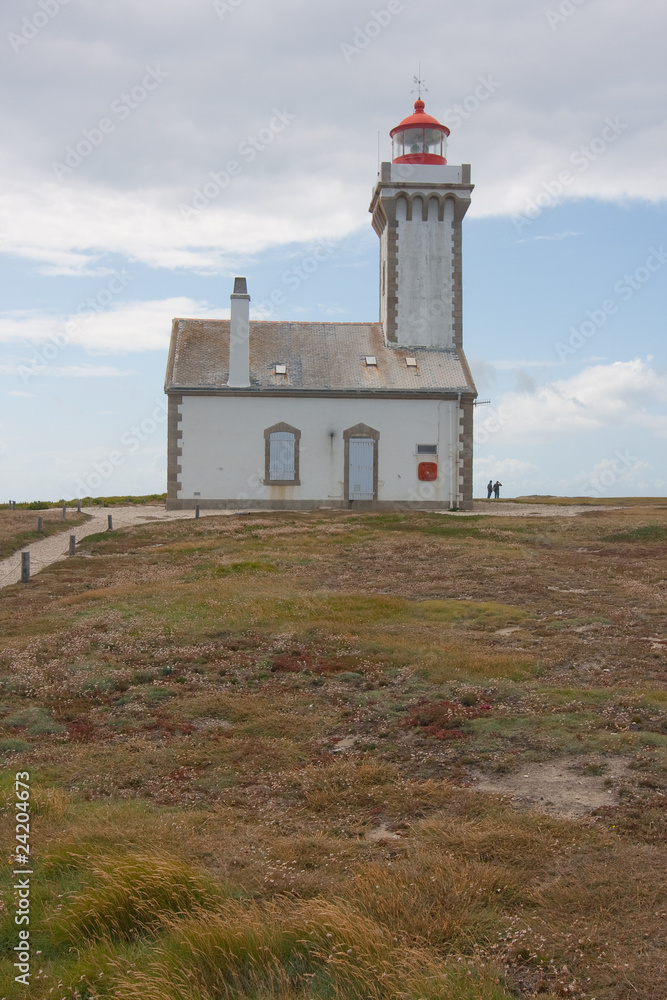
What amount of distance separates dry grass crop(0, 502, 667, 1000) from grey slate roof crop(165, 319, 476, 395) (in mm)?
20660

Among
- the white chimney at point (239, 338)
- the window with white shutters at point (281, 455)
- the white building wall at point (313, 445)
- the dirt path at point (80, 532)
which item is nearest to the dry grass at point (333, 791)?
the dirt path at point (80, 532)

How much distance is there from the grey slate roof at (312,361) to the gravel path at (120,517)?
530 centimetres

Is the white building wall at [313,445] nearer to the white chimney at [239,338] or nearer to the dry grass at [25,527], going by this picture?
the white chimney at [239,338]

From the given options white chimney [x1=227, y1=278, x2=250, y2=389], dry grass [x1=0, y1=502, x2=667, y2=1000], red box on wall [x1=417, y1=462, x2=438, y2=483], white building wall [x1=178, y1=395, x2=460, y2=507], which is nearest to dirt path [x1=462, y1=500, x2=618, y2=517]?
white building wall [x1=178, y1=395, x2=460, y2=507]

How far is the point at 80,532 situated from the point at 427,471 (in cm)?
1461

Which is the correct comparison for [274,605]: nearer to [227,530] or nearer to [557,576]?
[557,576]

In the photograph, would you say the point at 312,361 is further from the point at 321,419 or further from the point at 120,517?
the point at 120,517

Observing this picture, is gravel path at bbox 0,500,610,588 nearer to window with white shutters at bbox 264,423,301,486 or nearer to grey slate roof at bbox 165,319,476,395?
Answer: window with white shutters at bbox 264,423,301,486

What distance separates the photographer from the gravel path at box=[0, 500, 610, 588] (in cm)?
2206

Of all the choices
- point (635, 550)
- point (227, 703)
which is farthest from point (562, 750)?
point (635, 550)

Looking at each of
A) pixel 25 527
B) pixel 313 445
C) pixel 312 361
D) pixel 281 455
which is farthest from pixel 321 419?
pixel 25 527

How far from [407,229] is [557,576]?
2464 cm

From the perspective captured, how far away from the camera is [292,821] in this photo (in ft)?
21.0

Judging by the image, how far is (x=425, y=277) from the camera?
126 feet
